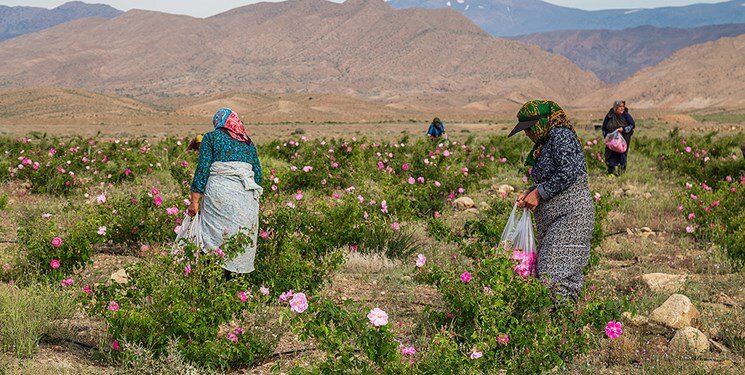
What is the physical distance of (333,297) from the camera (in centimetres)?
519

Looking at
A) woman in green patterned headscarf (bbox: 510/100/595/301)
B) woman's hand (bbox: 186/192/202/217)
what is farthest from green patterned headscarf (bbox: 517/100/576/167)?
woman's hand (bbox: 186/192/202/217)

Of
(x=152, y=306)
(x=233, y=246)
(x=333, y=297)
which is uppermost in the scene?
(x=233, y=246)

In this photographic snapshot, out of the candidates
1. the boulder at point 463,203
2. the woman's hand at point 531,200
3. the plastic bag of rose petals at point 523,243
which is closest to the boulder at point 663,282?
the plastic bag of rose petals at point 523,243

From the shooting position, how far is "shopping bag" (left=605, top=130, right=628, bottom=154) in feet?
34.7

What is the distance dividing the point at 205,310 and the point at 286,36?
143798mm

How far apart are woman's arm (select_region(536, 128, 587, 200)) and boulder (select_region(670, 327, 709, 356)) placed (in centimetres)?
109

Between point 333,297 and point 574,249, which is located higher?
point 574,249

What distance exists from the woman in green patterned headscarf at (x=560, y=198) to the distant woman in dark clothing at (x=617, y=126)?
21.8 ft

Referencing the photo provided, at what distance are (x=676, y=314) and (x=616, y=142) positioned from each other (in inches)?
258

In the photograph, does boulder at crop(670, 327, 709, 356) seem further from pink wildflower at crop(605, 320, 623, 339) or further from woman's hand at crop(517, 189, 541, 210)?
woman's hand at crop(517, 189, 541, 210)

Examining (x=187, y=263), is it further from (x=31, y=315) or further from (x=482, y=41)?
(x=482, y=41)

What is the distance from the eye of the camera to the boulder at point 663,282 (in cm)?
529

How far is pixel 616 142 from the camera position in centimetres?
1061

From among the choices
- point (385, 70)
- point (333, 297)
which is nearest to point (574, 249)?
point (333, 297)
